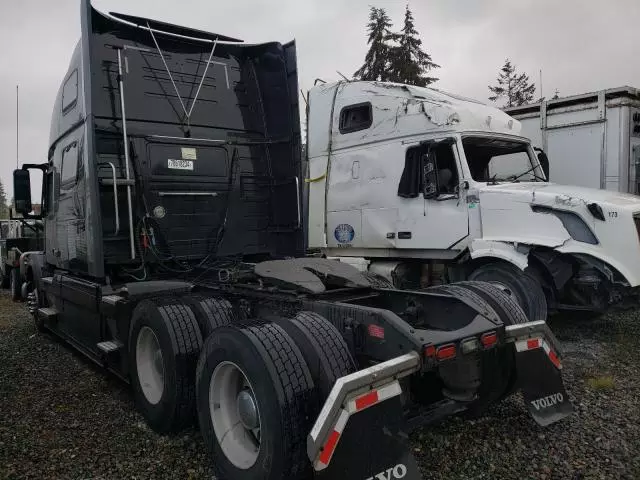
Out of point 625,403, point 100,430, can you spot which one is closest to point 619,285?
point 625,403

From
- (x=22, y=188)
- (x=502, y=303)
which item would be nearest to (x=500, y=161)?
(x=502, y=303)

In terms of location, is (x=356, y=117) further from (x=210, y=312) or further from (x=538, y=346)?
(x=538, y=346)

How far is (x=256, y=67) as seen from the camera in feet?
19.4

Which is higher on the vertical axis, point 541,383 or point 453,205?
point 453,205

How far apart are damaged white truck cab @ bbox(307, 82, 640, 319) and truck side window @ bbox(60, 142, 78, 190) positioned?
142 inches

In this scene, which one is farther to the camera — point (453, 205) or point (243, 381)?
point (453, 205)

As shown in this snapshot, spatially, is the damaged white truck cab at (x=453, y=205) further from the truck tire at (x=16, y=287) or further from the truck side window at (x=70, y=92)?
the truck tire at (x=16, y=287)

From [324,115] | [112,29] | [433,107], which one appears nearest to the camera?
[112,29]

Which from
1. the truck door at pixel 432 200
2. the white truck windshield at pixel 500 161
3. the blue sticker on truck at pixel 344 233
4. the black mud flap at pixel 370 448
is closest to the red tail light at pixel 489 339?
the black mud flap at pixel 370 448

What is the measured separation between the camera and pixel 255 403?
9.18 feet

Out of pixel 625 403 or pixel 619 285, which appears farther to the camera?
pixel 619 285

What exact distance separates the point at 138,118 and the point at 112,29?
36.9 inches

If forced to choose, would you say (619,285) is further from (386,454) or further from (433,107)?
(386,454)

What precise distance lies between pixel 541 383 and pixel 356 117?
499 centimetres
